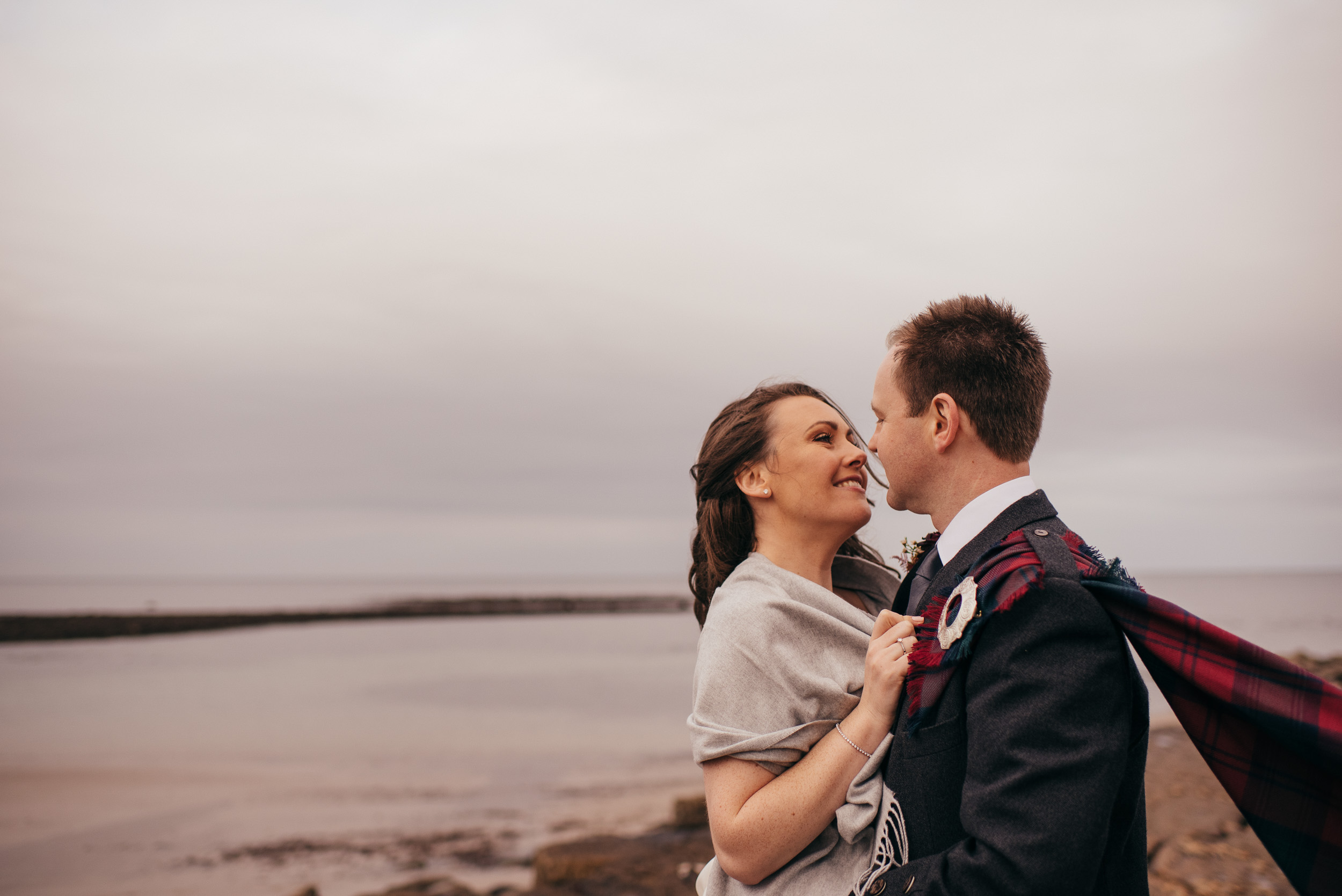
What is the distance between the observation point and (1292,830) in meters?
1.67

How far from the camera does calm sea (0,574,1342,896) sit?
775 cm

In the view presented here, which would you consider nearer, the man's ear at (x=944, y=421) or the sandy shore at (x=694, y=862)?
the man's ear at (x=944, y=421)

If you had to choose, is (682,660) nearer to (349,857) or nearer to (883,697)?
(349,857)

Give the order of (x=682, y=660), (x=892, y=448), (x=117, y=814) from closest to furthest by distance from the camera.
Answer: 1. (x=892, y=448)
2. (x=117, y=814)
3. (x=682, y=660)

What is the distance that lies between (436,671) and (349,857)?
13.4 meters

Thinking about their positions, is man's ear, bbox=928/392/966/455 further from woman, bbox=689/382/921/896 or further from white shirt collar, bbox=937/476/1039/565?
woman, bbox=689/382/921/896

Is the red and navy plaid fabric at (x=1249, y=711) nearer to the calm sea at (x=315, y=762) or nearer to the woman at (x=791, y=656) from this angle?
the woman at (x=791, y=656)

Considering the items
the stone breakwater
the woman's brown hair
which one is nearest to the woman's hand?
the woman's brown hair

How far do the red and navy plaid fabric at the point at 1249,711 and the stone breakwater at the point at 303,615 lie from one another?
125 feet

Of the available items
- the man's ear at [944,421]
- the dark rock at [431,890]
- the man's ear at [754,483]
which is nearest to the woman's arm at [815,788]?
the man's ear at [944,421]

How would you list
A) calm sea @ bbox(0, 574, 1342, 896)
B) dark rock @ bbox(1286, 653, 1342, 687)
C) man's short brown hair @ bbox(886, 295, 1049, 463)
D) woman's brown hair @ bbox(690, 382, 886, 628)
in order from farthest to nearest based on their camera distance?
dark rock @ bbox(1286, 653, 1342, 687), calm sea @ bbox(0, 574, 1342, 896), woman's brown hair @ bbox(690, 382, 886, 628), man's short brown hair @ bbox(886, 295, 1049, 463)

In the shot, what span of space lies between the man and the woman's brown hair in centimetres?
55

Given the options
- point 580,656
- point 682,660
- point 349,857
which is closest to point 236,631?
point 580,656

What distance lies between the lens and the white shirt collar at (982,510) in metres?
2.06
